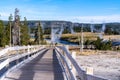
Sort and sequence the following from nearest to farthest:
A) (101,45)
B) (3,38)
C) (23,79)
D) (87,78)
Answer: (87,78) < (23,79) < (3,38) < (101,45)

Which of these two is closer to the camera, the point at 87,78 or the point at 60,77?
the point at 87,78

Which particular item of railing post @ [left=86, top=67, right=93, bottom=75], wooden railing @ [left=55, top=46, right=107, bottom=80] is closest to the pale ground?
wooden railing @ [left=55, top=46, right=107, bottom=80]

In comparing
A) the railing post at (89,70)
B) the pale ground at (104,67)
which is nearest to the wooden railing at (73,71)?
the railing post at (89,70)

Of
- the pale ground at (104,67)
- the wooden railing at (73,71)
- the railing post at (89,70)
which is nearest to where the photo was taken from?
the railing post at (89,70)

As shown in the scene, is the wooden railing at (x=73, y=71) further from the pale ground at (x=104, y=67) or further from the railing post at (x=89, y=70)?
the pale ground at (x=104, y=67)

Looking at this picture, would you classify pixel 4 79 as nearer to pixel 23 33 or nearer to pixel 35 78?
pixel 35 78

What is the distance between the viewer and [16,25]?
13525 cm

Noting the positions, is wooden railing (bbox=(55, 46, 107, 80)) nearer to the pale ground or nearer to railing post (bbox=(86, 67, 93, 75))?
railing post (bbox=(86, 67, 93, 75))

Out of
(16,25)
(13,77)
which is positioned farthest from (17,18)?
(13,77)

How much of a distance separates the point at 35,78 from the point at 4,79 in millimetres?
1072

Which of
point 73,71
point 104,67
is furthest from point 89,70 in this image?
point 104,67

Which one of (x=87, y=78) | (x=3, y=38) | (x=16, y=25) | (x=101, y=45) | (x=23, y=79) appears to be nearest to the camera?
(x=87, y=78)

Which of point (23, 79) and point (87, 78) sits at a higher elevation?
point (87, 78)

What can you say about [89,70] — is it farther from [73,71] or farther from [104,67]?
[104,67]
